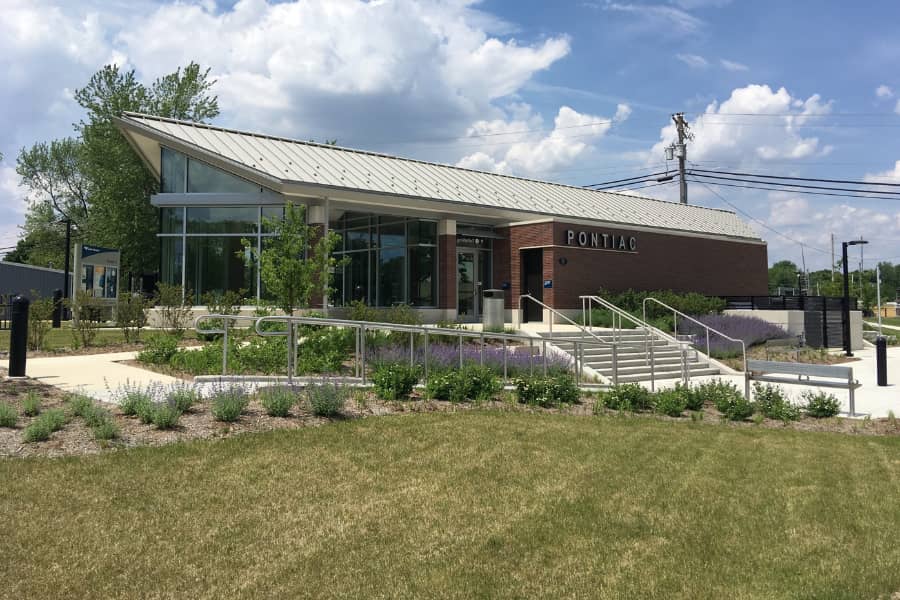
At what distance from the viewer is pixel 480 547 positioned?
450 cm

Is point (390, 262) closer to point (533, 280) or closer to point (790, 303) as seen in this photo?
point (533, 280)

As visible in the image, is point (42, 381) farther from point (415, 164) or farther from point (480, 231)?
point (415, 164)

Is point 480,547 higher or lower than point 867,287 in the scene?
lower

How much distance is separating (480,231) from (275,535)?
67.1ft

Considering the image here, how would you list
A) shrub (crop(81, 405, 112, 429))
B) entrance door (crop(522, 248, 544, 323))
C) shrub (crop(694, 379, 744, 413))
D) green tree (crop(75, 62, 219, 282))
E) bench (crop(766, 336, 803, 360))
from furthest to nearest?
green tree (crop(75, 62, 219, 282))
entrance door (crop(522, 248, 544, 323))
bench (crop(766, 336, 803, 360))
shrub (crop(694, 379, 744, 413))
shrub (crop(81, 405, 112, 429))

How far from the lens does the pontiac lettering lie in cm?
2391

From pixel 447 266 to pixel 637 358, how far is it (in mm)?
8071

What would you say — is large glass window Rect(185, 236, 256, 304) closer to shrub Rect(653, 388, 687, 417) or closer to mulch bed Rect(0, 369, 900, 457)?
mulch bed Rect(0, 369, 900, 457)

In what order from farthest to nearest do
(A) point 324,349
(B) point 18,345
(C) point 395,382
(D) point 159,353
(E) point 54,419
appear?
1. (D) point 159,353
2. (A) point 324,349
3. (B) point 18,345
4. (C) point 395,382
5. (E) point 54,419

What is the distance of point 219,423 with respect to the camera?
728cm

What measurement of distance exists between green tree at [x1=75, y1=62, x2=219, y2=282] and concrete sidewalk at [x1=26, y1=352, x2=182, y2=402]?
973 inches

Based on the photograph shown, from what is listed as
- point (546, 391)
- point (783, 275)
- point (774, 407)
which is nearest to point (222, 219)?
point (546, 391)

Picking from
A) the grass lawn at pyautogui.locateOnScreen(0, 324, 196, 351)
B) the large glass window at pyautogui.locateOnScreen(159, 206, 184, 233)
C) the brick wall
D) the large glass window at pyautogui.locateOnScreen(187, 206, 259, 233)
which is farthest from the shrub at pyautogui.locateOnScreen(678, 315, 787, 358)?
the large glass window at pyautogui.locateOnScreen(159, 206, 184, 233)

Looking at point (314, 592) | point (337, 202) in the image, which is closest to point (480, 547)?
point (314, 592)
